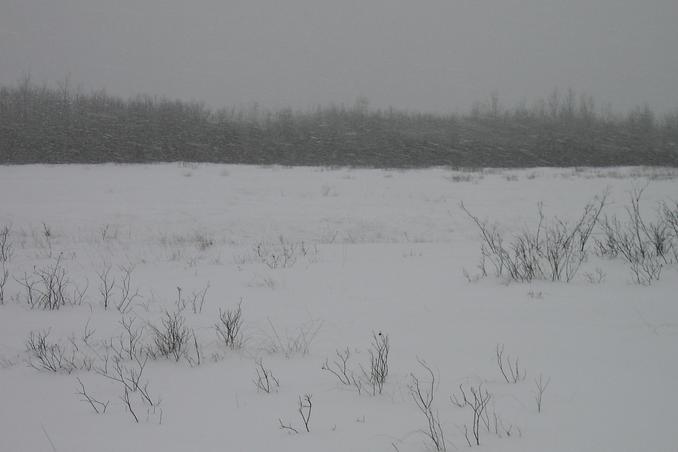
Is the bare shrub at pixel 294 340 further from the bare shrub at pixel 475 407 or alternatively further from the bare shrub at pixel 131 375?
the bare shrub at pixel 475 407

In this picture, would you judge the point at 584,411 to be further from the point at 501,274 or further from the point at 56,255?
the point at 56,255

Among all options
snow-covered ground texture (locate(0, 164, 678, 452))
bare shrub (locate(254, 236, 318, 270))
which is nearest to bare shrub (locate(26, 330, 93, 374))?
snow-covered ground texture (locate(0, 164, 678, 452))

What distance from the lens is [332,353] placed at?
3193mm

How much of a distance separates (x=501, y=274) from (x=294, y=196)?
35.0 ft

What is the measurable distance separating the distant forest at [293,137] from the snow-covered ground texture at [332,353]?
73.9 feet

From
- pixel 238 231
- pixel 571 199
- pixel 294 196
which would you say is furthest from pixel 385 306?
pixel 571 199

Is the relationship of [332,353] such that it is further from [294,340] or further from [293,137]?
[293,137]

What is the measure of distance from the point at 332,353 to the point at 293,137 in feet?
103

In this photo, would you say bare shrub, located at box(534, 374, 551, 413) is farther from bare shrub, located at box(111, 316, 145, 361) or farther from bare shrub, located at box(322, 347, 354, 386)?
bare shrub, located at box(111, 316, 145, 361)

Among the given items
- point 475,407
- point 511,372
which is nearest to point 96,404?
point 475,407

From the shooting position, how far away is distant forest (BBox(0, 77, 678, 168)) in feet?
93.6

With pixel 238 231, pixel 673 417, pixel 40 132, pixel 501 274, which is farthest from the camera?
pixel 40 132

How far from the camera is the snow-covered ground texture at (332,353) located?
2125 millimetres

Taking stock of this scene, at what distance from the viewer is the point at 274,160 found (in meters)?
30.1
